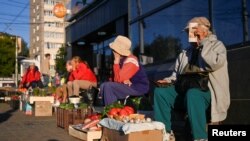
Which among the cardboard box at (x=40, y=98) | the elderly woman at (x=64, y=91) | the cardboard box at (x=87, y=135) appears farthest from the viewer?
the cardboard box at (x=40, y=98)

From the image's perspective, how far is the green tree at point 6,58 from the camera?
7131 centimetres

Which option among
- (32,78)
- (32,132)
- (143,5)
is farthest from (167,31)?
(32,78)

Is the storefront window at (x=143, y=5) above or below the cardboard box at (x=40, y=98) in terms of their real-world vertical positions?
above

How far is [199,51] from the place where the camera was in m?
5.56

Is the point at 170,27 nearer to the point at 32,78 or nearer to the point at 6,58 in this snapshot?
the point at 32,78

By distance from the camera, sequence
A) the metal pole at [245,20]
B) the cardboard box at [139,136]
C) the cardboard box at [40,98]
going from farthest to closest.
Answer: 1. the cardboard box at [40,98]
2. the metal pole at [245,20]
3. the cardboard box at [139,136]

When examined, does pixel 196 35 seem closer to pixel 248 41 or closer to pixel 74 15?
pixel 248 41

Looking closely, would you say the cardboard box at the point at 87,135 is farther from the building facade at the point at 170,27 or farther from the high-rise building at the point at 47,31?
the high-rise building at the point at 47,31

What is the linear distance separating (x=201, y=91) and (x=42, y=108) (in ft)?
25.2

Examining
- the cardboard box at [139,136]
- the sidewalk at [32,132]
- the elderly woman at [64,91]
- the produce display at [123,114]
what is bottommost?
the sidewalk at [32,132]

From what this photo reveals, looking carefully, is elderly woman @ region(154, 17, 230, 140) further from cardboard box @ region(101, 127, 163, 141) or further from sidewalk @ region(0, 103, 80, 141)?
sidewalk @ region(0, 103, 80, 141)

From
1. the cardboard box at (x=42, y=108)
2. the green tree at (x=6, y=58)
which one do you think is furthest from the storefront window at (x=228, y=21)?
the green tree at (x=6, y=58)

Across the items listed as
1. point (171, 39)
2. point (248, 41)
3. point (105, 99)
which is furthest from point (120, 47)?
point (171, 39)

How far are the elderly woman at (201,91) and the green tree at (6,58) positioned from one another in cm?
6751
